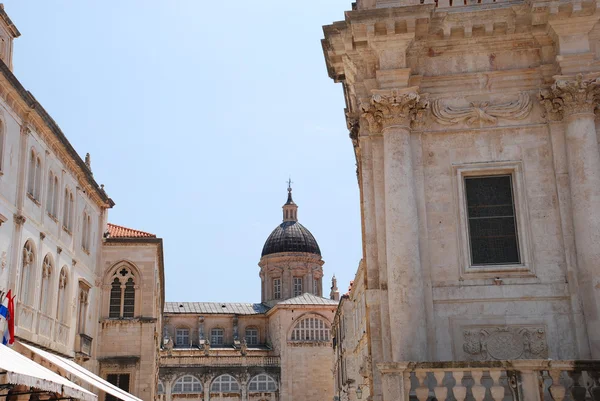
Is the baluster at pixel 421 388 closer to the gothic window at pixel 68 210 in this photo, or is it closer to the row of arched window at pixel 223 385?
the gothic window at pixel 68 210

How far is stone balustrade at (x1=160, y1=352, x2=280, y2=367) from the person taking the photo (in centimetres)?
7788

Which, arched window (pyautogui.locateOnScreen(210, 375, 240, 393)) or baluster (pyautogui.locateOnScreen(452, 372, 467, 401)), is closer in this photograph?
baluster (pyautogui.locateOnScreen(452, 372, 467, 401))

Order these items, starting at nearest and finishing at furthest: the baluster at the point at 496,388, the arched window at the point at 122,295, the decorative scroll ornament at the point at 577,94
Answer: the baluster at the point at 496,388 → the decorative scroll ornament at the point at 577,94 → the arched window at the point at 122,295

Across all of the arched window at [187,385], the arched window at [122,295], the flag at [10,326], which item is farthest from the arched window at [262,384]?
the flag at [10,326]

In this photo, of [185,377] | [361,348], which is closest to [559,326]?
[361,348]

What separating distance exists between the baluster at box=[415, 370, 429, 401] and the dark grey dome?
83.6m

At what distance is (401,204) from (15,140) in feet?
52.3

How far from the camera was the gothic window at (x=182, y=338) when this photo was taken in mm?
93500

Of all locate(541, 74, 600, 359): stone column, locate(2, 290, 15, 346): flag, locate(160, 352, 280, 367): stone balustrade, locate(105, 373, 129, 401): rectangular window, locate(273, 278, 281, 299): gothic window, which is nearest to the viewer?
locate(541, 74, 600, 359): stone column

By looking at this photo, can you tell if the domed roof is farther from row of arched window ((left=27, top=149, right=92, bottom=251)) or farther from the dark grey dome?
row of arched window ((left=27, top=149, right=92, bottom=251))

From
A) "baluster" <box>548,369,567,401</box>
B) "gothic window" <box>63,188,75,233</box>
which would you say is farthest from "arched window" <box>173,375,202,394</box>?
"baluster" <box>548,369,567,401</box>

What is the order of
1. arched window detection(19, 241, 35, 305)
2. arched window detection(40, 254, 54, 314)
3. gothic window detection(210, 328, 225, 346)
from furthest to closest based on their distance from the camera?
gothic window detection(210, 328, 225, 346) → arched window detection(40, 254, 54, 314) → arched window detection(19, 241, 35, 305)

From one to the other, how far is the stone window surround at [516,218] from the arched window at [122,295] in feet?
87.1

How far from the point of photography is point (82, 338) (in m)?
33.5
